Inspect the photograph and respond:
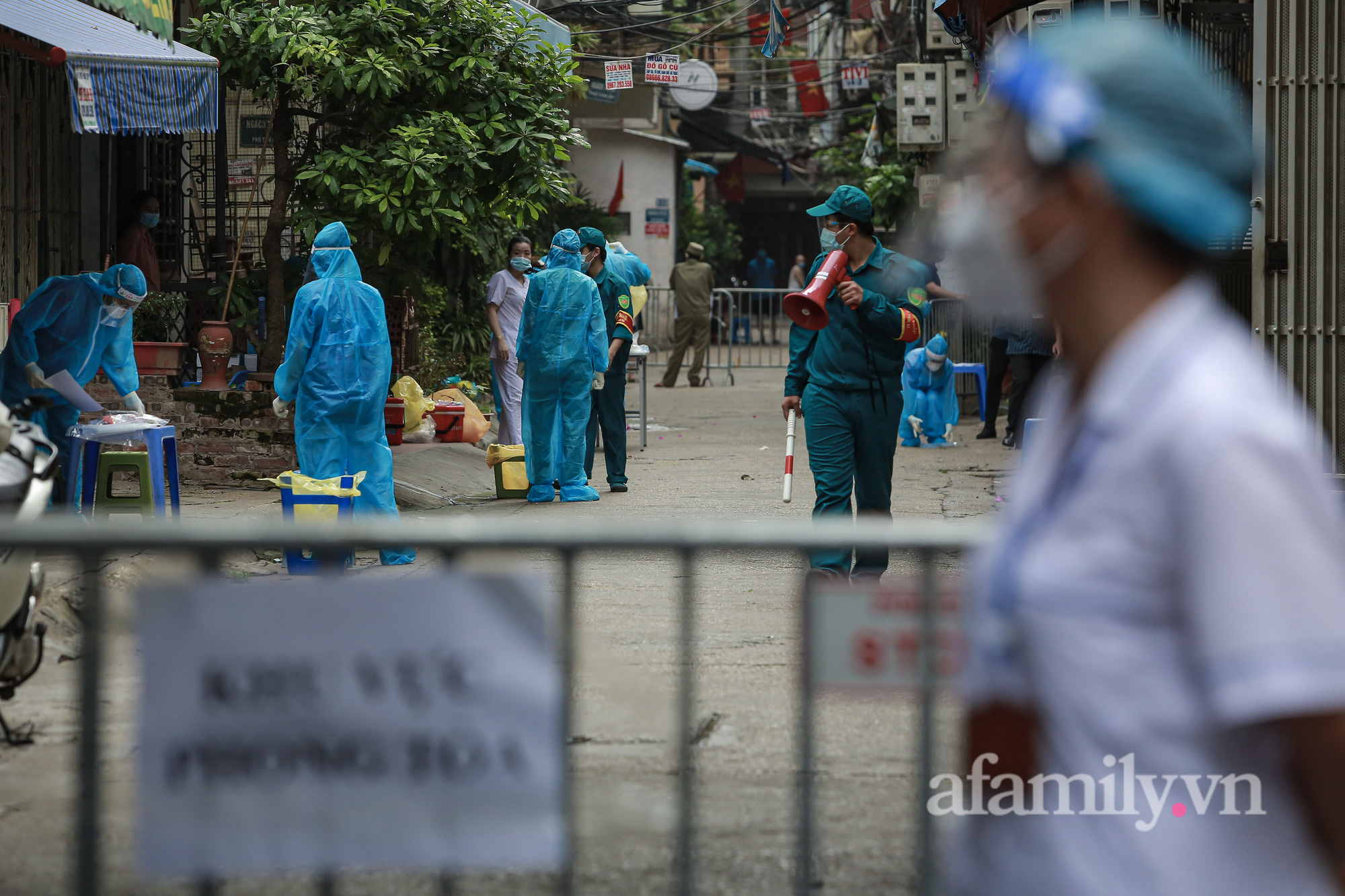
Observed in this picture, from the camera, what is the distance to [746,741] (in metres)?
4.50

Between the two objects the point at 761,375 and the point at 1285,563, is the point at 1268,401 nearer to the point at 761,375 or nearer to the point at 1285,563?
the point at 1285,563

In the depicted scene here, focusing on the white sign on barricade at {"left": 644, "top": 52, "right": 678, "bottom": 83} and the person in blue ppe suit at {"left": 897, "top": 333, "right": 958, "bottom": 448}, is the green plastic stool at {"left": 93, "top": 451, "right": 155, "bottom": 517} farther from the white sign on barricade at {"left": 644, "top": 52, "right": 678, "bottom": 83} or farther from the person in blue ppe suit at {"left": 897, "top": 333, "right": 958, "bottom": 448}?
the white sign on barricade at {"left": 644, "top": 52, "right": 678, "bottom": 83}

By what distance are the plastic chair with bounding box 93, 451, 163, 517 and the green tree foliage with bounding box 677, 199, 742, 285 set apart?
25.5m

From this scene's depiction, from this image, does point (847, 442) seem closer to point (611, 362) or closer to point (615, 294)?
point (611, 362)

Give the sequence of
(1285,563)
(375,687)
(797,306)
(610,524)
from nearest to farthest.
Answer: (1285,563) → (375,687) → (610,524) → (797,306)

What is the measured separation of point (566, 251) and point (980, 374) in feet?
23.3

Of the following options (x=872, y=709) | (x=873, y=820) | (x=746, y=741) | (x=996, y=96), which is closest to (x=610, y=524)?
(x=996, y=96)

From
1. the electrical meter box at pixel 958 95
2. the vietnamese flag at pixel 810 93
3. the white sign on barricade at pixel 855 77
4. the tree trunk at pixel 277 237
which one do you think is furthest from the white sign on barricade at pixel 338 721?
the vietnamese flag at pixel 810 93

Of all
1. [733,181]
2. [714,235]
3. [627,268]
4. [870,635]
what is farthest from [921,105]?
[733,181]

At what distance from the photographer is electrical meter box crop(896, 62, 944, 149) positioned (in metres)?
15.5

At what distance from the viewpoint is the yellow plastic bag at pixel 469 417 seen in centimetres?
1262

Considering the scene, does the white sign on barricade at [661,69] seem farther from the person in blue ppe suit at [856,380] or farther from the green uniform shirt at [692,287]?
the person in blue ppe suit at [856,380]

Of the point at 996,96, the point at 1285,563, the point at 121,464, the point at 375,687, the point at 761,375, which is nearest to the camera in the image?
the point at 1285,563

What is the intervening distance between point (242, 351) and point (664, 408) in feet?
23.0
